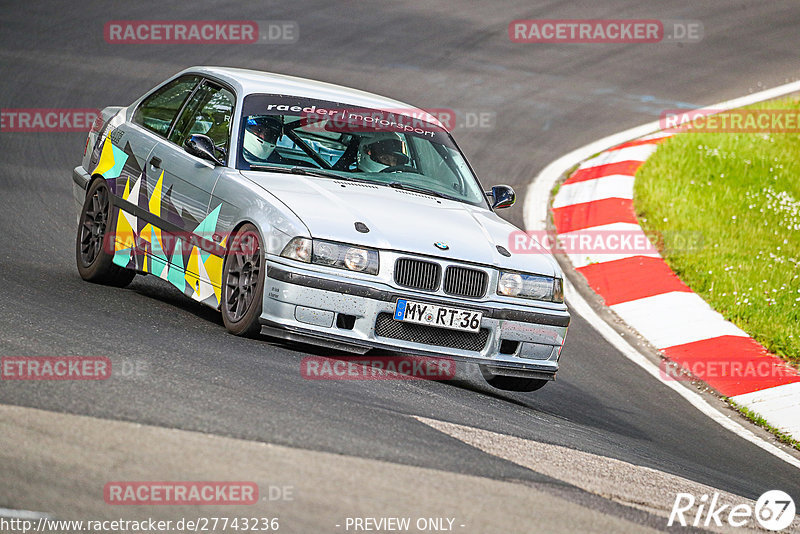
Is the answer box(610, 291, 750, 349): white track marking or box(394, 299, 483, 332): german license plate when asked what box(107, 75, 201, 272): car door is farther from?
box(610, 291, 750, 349): white track marking

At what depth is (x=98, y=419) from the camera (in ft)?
15.2

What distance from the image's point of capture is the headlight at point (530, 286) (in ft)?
22.5

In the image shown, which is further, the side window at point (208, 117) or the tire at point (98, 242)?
the tire at point (98, 242)

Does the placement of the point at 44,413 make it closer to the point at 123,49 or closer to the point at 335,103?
the point at 335,103

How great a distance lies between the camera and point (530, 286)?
275 inches

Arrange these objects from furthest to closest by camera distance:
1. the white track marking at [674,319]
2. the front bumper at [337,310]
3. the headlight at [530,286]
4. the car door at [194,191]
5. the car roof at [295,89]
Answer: the white track marking at [674,319] → the car roof at [295,89] → the car door at [194,191] → the headlight at [530,286] → the front bumper at [337,310]

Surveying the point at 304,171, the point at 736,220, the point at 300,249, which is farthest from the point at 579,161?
the point at 300,249

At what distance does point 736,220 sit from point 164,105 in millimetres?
6196

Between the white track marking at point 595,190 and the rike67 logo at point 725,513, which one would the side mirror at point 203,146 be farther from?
the white track marking at point 595,190

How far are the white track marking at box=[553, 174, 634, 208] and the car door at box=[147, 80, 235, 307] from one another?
5599mm

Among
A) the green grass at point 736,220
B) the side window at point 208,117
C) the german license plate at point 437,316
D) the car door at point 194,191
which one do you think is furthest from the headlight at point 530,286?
the green grass at point 736,220

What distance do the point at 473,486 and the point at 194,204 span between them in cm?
329

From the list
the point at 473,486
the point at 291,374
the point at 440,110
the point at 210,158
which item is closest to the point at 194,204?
the point at 210,158

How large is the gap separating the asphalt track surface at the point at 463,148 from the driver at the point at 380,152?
145 centimetres
